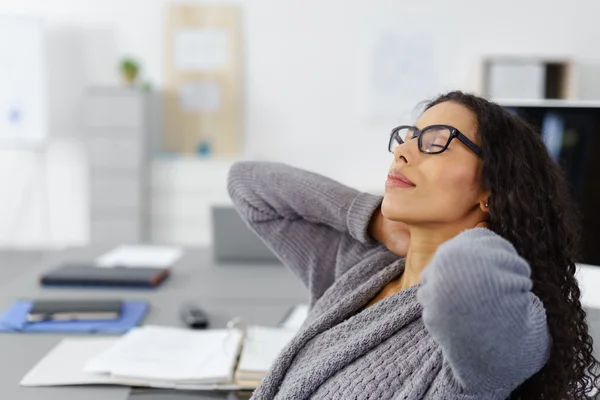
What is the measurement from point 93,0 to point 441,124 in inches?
169

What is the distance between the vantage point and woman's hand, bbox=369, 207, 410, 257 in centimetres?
146

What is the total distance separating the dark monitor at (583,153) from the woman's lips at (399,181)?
1.91 ft

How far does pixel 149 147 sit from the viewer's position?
4863 millimetres

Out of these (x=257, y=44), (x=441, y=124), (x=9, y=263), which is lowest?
(x=9, y=263)

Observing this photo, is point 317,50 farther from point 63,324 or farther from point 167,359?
point 167,359

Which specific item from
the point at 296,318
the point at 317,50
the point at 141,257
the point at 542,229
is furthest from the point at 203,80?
the point at 542,229

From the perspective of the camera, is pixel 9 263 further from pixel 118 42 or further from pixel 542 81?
pixel 542 81

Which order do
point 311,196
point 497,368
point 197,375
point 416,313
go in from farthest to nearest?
point 311,196 → point 197,375 → point 416,313 → point 497,368

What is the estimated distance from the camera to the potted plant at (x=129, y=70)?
4656 millimetres

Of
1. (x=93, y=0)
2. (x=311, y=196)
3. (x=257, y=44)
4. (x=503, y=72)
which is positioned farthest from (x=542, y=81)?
(x=311, y=196)

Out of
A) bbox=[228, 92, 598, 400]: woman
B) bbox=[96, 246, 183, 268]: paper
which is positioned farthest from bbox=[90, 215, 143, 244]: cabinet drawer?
bbox=[228, 92, 598, 400]: woman

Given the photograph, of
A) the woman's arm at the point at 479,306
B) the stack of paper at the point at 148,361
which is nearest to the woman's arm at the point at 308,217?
the stack of paper at the point at 148,361

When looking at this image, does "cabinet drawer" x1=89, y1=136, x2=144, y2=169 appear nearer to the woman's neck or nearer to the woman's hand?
the woman's hand

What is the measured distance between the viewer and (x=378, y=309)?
4.12 feet
